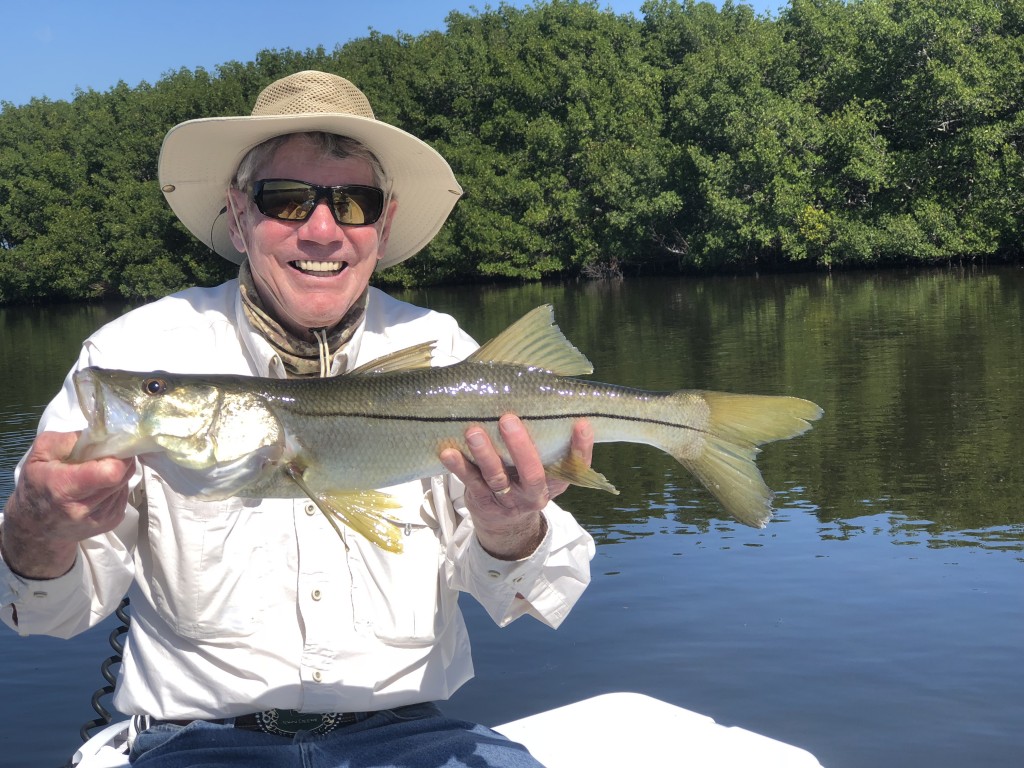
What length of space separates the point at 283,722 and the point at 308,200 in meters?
1.86

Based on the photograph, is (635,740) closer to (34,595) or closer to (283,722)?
(283,722)

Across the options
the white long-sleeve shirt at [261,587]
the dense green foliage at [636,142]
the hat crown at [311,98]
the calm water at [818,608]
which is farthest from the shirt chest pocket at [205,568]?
the dense green foliage at [636,142]

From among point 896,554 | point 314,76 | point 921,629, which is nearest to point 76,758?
point 314,76

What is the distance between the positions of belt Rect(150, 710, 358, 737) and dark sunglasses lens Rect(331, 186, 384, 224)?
1.77 m

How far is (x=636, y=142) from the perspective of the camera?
6931cm

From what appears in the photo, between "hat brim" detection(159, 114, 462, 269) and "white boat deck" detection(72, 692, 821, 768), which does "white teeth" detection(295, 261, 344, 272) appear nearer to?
"hat brim" detection(159, 114, 462, 269)

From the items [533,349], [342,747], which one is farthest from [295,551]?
[533,349]

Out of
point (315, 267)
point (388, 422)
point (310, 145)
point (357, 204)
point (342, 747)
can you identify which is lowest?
point (342, 747)

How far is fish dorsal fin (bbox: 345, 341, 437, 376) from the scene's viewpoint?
3.45 metres

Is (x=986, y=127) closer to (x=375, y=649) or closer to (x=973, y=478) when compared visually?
(x=973, y=478)

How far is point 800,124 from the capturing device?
196ft

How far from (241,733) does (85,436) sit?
124 centimetres

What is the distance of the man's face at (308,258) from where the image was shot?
399cm

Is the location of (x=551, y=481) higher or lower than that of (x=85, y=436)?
lower
